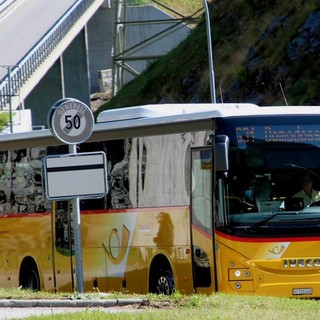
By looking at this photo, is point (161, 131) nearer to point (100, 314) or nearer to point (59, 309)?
point (59, 309)

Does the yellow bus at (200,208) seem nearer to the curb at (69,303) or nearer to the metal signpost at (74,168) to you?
the metal signpost at (74,168)

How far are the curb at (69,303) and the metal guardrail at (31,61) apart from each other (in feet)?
120

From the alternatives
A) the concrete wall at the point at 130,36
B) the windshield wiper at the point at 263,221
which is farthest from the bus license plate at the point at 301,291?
the concrete wall at the point at 130,36

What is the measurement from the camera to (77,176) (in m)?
15.9

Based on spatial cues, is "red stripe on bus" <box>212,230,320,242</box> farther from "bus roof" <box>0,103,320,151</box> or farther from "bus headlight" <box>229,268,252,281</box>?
"bus roof" <box>0,103,320,151</box>

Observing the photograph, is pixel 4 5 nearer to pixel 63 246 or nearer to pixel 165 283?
pixel 63 246

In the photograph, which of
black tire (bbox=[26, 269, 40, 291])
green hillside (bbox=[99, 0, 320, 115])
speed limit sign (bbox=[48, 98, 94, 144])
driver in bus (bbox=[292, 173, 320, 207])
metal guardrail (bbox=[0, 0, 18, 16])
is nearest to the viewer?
speed limit sign (bbox=[48, 98, 94, 144])

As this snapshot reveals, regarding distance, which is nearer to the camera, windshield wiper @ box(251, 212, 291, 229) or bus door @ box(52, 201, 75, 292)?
windshield wiper @ box(251, 212, 291, 229)

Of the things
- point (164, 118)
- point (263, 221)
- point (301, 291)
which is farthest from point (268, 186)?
point (164, 118)

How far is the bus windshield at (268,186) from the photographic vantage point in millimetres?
16078

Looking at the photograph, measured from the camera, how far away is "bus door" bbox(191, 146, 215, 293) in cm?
1639

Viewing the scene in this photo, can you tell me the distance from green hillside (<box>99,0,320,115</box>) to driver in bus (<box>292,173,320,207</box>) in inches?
764

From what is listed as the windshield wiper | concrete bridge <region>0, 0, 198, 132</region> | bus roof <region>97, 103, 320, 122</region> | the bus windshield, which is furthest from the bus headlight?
concrete bridge <region>0, 0, 198, 132</region>

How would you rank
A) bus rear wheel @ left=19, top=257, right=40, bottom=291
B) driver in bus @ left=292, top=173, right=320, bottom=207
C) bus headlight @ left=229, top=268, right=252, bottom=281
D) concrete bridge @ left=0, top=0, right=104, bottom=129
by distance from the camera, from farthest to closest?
concrete bridge @ left=0, top=0, right=104, bottom=129 → bus rear wheel @ left=19, top=257, right=40, bottom=291 → driver in bus @ left=292, top=173, right=320, bottom=207 → bus headlight @ left=229, top=268, right=252, bottom=281
